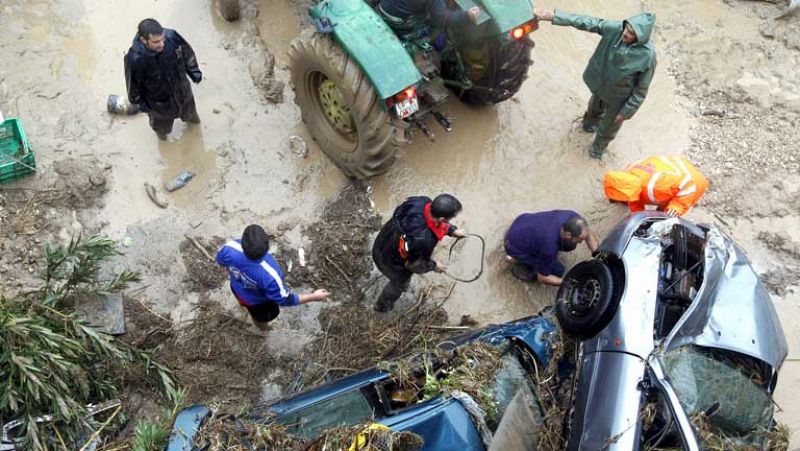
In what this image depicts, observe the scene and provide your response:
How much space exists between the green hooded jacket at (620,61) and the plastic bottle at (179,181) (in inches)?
129

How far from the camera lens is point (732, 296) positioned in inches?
167

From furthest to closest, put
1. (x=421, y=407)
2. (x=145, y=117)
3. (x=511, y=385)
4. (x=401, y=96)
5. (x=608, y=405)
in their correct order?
(x=145, y=117) < (x=401, y=96) < (x=511, y=385) < (x=608, y=405) < (x=421, y=407)

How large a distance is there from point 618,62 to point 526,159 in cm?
121

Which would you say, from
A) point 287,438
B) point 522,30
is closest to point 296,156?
point 522,30

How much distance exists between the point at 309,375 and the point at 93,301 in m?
1.59

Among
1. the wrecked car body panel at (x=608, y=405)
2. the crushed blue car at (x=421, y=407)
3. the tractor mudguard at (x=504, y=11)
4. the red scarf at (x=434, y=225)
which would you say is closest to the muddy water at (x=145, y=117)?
the red scarf at (x=434, y=225)

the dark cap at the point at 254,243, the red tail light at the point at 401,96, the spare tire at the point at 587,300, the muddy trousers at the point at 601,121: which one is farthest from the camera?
the muddy trousers at the point at 601,121

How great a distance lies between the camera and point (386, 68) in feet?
15.8

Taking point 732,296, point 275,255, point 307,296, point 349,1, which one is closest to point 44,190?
point 275,255

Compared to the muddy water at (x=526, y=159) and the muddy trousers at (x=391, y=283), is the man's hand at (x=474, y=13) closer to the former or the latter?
the muddy water at (x=526, y=159)

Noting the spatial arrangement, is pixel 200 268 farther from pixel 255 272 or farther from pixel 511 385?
pixel 511 385

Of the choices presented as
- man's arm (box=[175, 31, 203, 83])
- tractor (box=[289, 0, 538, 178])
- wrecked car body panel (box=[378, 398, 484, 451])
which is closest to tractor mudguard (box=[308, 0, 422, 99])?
tractor (box=[289, 0, 538, 178])

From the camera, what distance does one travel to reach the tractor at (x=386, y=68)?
15.9 feet

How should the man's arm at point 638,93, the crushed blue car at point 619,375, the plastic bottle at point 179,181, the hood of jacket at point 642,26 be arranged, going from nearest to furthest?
1. the crushed blue car at point 619,375
2. the hood of jacket at point 642,26
3. the man's arm at point 638,93
4. the plastic bottle at point 179,181
